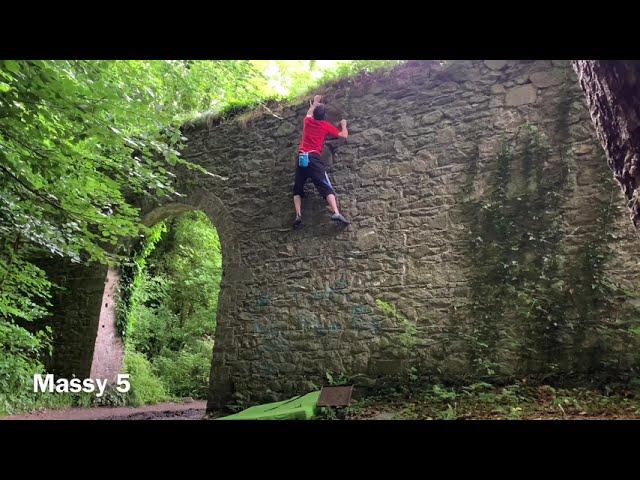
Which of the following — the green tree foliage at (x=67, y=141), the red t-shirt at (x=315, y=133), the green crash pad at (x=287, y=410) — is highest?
the red t-shirt at (x=315, y=133)

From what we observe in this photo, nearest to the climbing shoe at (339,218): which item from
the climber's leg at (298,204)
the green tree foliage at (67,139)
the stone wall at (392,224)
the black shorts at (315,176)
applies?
the stone wall at (392,224)

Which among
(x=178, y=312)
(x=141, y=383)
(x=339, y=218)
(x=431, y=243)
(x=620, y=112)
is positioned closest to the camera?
(x=620, y=112)

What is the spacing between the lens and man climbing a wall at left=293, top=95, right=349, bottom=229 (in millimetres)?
5199

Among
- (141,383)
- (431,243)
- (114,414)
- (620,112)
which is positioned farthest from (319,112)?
(141,383)

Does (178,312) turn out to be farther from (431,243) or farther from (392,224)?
(431,243)

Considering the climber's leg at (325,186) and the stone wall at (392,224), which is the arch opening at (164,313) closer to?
the stone wall at (392,224)

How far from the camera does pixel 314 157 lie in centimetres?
525

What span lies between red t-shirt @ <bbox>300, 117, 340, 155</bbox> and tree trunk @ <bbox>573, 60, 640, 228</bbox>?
3599 mm

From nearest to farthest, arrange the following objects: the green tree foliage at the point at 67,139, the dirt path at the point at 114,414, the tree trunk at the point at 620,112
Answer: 1. the tree trunk at the point at 620,112
2. the green tree foliage at the point at 67,139
3. the dirt path at the point at 114,414

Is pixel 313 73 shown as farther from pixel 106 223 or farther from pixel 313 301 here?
pixel 106 223

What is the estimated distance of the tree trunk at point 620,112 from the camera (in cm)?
139

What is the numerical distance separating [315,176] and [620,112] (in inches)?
151

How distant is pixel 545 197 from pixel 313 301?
2.33 meters

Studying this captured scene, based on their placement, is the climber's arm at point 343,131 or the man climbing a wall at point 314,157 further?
the climber's arm at point 343,131
